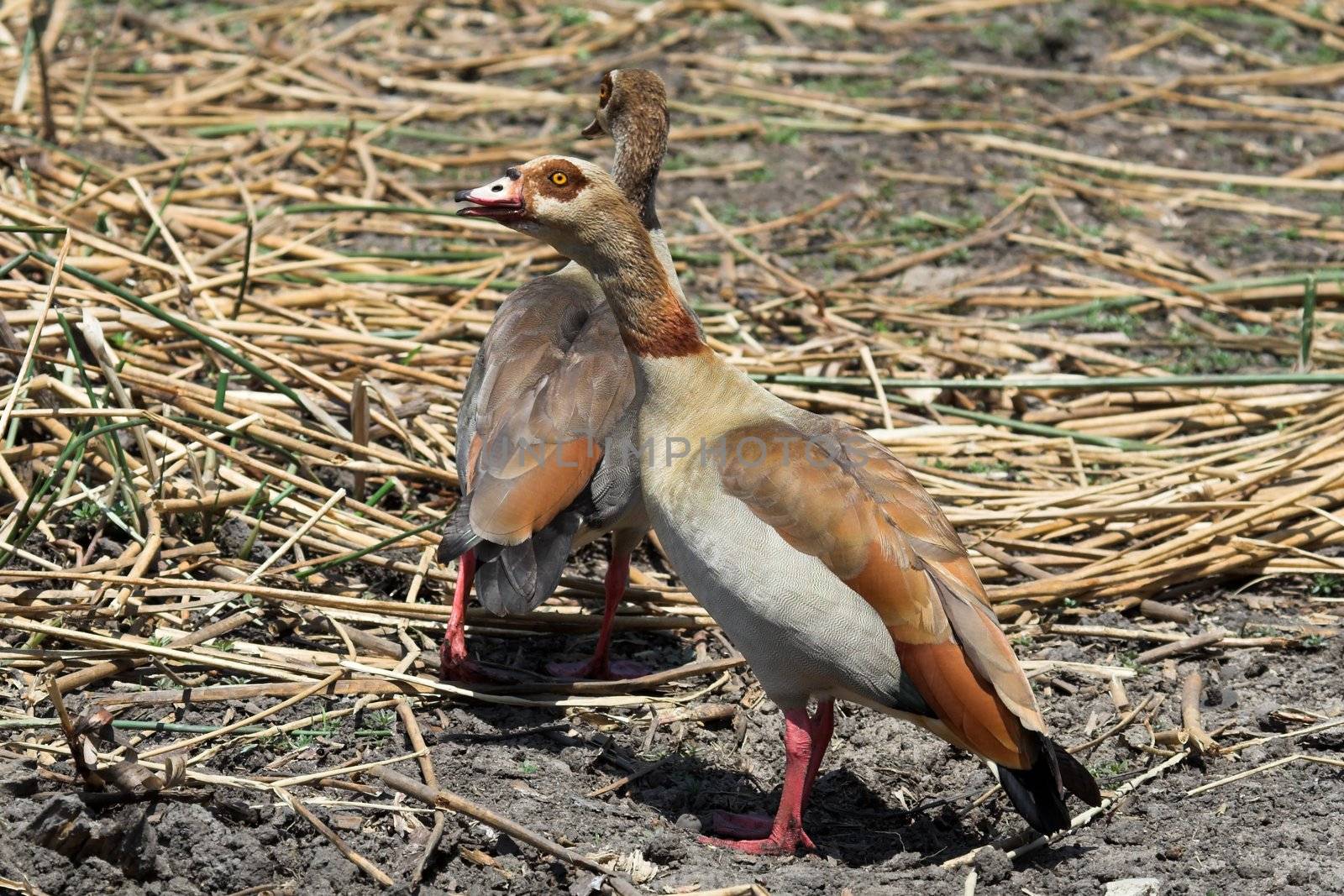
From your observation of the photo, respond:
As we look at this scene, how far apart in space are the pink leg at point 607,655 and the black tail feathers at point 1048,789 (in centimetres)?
135

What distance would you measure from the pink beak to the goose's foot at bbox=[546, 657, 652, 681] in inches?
54.8

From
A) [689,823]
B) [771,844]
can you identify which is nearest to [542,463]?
[689,823]

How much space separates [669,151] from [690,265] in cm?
135

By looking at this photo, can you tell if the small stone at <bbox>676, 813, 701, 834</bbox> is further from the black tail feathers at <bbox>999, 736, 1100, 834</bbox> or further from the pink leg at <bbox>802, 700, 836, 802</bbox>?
the black tail feathers at <bbox>999, 736, 1100, 834</bbox>

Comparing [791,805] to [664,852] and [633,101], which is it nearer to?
[664,852]

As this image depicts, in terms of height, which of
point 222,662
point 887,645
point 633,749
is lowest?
point 633,749

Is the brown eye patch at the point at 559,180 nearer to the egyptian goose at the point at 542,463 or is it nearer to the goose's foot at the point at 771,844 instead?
the egyptian goose at the point at 542,463

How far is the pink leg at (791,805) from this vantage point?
140 inches

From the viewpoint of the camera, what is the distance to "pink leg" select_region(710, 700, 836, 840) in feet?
12.1

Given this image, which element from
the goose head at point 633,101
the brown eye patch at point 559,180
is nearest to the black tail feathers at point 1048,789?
the brown eye patch at point 559,180

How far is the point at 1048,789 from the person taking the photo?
3.37 m

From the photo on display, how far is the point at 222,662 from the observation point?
3.84 meters

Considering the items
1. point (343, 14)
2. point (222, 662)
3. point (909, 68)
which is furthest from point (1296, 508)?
point (343, 14)

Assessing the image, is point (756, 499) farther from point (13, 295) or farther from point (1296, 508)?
point (13, 295)
